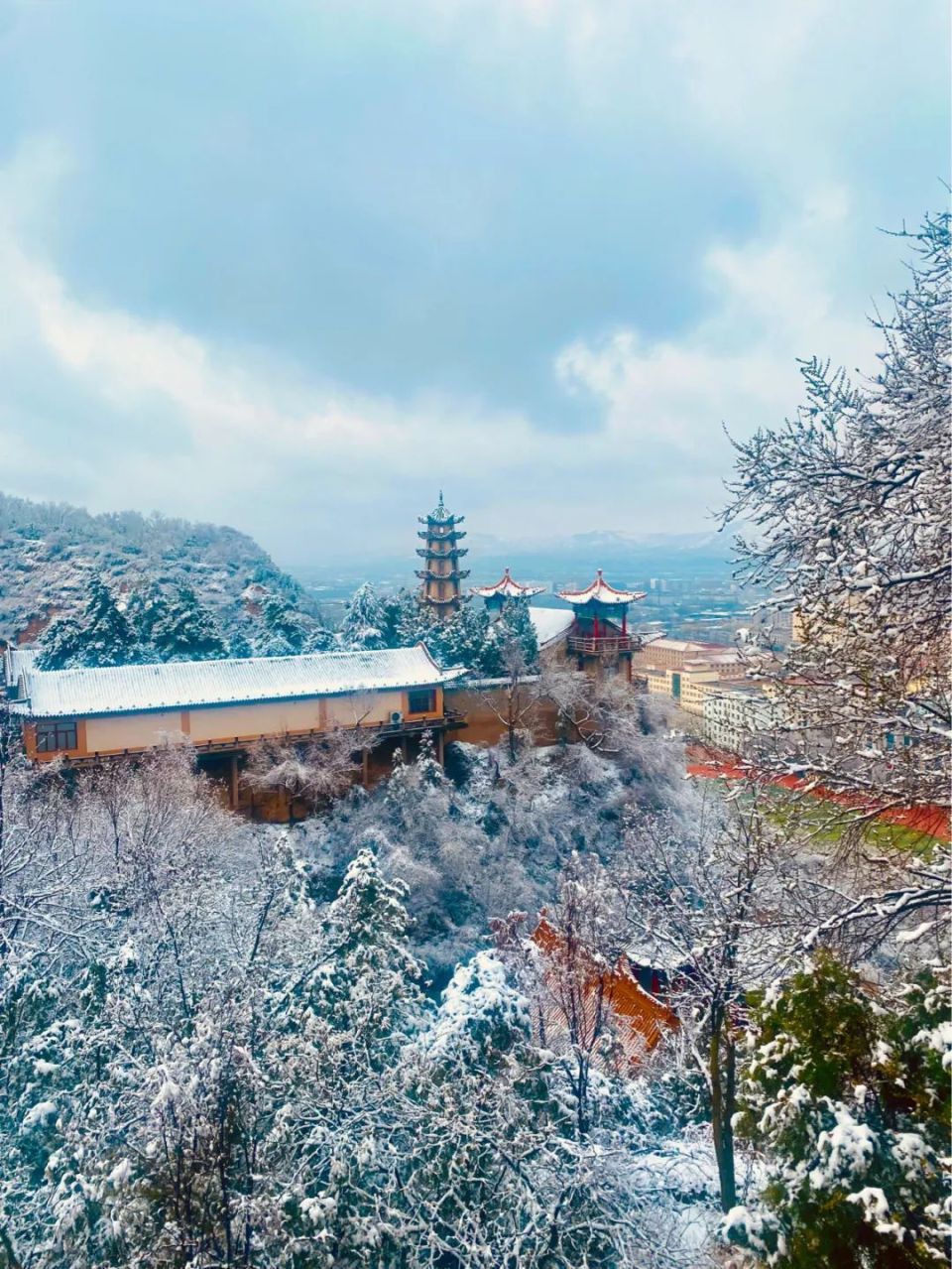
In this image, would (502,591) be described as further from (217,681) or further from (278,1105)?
Answer: (278,1105)

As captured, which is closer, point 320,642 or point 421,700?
point 421,700

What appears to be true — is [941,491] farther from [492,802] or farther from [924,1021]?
[492,802]

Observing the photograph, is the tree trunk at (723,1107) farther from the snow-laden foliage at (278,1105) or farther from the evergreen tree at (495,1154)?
the evergreen tree at (495,1154)

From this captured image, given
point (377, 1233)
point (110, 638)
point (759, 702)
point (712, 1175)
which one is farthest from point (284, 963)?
point (110, 638)

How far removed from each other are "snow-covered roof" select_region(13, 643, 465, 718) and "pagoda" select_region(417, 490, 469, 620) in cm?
922

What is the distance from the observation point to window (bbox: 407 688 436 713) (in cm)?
1906

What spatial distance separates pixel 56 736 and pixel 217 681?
3401 millimetres

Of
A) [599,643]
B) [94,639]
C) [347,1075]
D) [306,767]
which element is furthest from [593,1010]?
[599,643]

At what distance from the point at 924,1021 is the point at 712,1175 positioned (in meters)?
3.89

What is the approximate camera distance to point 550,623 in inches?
990

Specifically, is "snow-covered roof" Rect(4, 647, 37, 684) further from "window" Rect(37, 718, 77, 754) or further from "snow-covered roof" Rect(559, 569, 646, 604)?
"snow-covered roof" Rect(559, 569, 646, 604)

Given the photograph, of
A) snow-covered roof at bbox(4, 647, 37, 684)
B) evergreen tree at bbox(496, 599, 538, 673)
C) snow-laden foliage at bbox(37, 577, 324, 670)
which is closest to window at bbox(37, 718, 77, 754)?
snow-covered roof at bbox(4, 647, 37, 684)

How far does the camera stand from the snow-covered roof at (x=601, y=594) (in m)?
23.2

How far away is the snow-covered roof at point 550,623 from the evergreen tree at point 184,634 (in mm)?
9049
